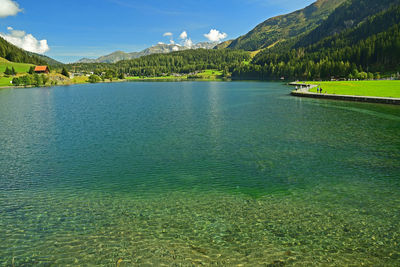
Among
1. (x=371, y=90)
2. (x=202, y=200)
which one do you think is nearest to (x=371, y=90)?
(x=371, y=90)

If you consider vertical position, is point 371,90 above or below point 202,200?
above

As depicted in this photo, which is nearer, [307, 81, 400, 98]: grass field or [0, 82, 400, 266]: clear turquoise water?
[0, 82, 400, 266]: clear turquoise water

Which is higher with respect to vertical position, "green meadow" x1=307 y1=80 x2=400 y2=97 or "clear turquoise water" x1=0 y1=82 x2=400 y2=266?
"green meadow" x1=307 y1=80 x2=400 y2=97

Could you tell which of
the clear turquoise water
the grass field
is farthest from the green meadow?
the clear turquoise water

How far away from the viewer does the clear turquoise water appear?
533 inches

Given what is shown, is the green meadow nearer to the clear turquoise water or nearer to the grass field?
the grass field

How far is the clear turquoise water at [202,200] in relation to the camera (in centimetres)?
1354

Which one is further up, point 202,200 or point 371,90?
point 371,90

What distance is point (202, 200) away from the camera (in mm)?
19359

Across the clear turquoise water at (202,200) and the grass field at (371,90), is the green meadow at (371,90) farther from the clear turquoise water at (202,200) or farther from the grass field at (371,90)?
the clear turquoise water at (202,200)

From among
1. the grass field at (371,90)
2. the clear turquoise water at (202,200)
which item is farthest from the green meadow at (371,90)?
the clear turquoise water at (202,200)

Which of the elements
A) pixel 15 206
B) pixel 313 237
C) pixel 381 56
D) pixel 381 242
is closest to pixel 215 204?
pixel 313 237

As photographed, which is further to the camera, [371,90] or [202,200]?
[371,90]

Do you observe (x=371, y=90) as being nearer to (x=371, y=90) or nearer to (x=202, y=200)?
(x=371, y=90)
